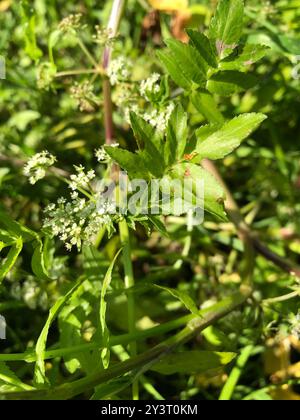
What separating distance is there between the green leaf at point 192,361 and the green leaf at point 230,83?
54 centimetres

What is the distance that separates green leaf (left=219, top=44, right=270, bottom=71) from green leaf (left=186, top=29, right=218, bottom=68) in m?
0.03

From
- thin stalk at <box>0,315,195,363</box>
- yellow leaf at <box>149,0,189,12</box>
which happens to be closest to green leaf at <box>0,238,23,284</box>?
thin stalk at <box>0,315,195,363</box>

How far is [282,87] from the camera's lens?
1768 mm

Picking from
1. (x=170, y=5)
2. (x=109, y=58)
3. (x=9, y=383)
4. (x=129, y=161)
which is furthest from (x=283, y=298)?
(x=170, y=5)

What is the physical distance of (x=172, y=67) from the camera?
4.06 ft

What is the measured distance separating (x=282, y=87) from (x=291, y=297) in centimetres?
66

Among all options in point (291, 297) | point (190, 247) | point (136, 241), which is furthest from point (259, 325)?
point (136, 241)

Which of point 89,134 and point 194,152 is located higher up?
point 89,134

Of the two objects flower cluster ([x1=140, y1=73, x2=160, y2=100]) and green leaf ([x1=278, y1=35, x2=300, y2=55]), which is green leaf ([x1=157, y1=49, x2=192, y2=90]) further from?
green leaf ([x1=278, y1=35, x2=300, y2=55])

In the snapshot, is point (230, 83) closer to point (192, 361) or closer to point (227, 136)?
point (227, 136)

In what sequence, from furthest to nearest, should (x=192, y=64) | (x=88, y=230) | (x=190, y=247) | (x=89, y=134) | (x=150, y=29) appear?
(x=150, y=29) < (x=89, y=134) < (x=190, y=247) < (x=192, y=64) < (x=88, y=230)

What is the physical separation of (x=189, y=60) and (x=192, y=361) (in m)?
0.61

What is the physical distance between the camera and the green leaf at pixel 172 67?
1.23 m
